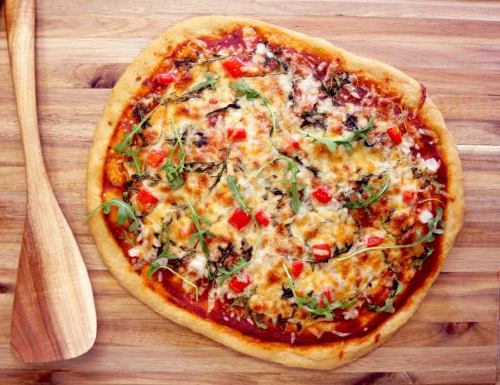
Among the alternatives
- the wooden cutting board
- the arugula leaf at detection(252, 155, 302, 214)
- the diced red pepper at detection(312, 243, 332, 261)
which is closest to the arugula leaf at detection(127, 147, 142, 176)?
the wooden cutting board

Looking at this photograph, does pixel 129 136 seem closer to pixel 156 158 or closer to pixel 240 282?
pixel 156 158

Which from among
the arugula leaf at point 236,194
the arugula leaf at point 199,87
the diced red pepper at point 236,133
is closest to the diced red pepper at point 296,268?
the arugula leaf at point 236,194

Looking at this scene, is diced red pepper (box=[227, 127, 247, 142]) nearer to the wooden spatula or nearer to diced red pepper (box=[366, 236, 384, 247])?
diced red pepper (box=[366, 236, 384, 247])

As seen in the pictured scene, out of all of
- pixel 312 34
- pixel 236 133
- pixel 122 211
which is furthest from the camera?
pixel 312 34

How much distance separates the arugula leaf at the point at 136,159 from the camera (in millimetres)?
3994

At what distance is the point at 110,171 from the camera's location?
161 inches

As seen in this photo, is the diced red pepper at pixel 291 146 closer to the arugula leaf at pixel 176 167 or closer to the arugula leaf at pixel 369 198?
the arugula leaf at pixel 369 198

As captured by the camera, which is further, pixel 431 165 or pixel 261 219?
pixel 431 165

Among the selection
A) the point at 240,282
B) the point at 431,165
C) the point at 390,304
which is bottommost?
the point at 390,304

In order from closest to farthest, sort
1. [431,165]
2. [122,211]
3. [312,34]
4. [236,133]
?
[122,211] → [236,133] → [431,165] → [312,34]

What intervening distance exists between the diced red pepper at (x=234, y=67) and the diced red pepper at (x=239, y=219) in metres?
0.92

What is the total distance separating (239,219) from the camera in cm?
398

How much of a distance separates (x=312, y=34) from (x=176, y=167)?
1.37m

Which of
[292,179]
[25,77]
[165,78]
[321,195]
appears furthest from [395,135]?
[25,77]
